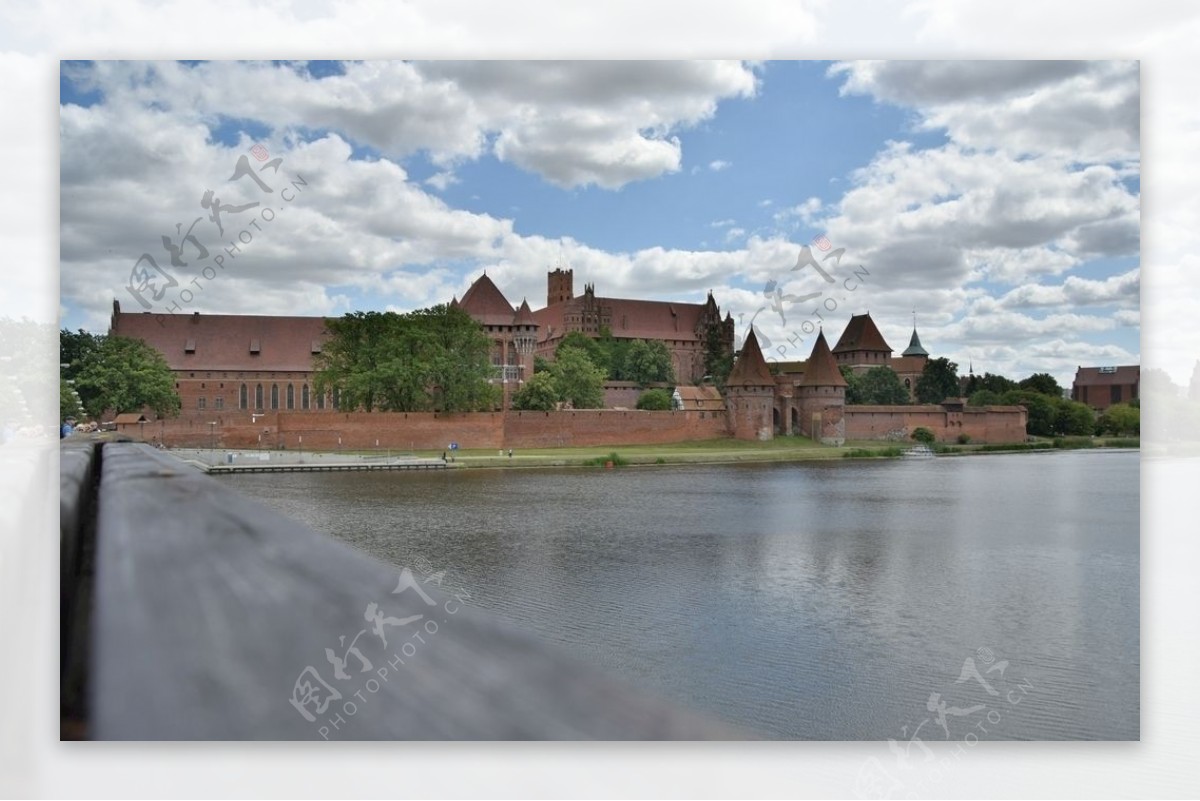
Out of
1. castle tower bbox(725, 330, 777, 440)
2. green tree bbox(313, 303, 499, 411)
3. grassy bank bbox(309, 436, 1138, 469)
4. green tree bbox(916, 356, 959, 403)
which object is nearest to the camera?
grassy bank bbox(309, 436, 1138, 469)

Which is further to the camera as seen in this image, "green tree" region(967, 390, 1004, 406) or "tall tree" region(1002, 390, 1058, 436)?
"green tree" region(967, 390, 1004, 406)

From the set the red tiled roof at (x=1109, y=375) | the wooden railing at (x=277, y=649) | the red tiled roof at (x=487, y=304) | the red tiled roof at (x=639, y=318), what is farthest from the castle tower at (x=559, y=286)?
Answer: the wooden railing at (x=277, y=649)

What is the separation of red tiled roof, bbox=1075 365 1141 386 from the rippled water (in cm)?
178

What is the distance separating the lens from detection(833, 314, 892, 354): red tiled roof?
3241 cm

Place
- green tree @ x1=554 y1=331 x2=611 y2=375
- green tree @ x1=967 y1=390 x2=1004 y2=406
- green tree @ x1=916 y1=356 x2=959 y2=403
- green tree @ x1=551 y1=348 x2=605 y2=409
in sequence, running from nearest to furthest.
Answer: green tree @ x1=967 y1=390 x2=1004 y2=406 → green tree @ x1=916 y1=356 x2=959 y2=403 → green tree @ x1=551 y1=348 x2=605 y2=409 → green tree @ x1=554 y1=331 x2=611 y2=375

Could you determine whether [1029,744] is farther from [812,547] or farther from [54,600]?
[812,547]

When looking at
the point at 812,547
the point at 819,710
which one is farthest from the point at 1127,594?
the point at 819,710

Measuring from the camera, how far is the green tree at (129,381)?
19.0m

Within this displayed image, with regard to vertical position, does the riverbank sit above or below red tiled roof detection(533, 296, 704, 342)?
below

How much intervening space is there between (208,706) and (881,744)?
3.41m

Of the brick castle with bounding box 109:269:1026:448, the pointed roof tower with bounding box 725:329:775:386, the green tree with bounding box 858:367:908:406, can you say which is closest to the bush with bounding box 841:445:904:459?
the brick castle with bounding box 109:269:1026:448

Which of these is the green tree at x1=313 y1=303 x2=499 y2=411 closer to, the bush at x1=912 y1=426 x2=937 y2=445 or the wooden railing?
the bush at x1=912 y1=426 x2=937 y2=445

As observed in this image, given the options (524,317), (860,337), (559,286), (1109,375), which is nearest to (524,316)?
(524,317)

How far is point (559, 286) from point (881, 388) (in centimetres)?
1958
